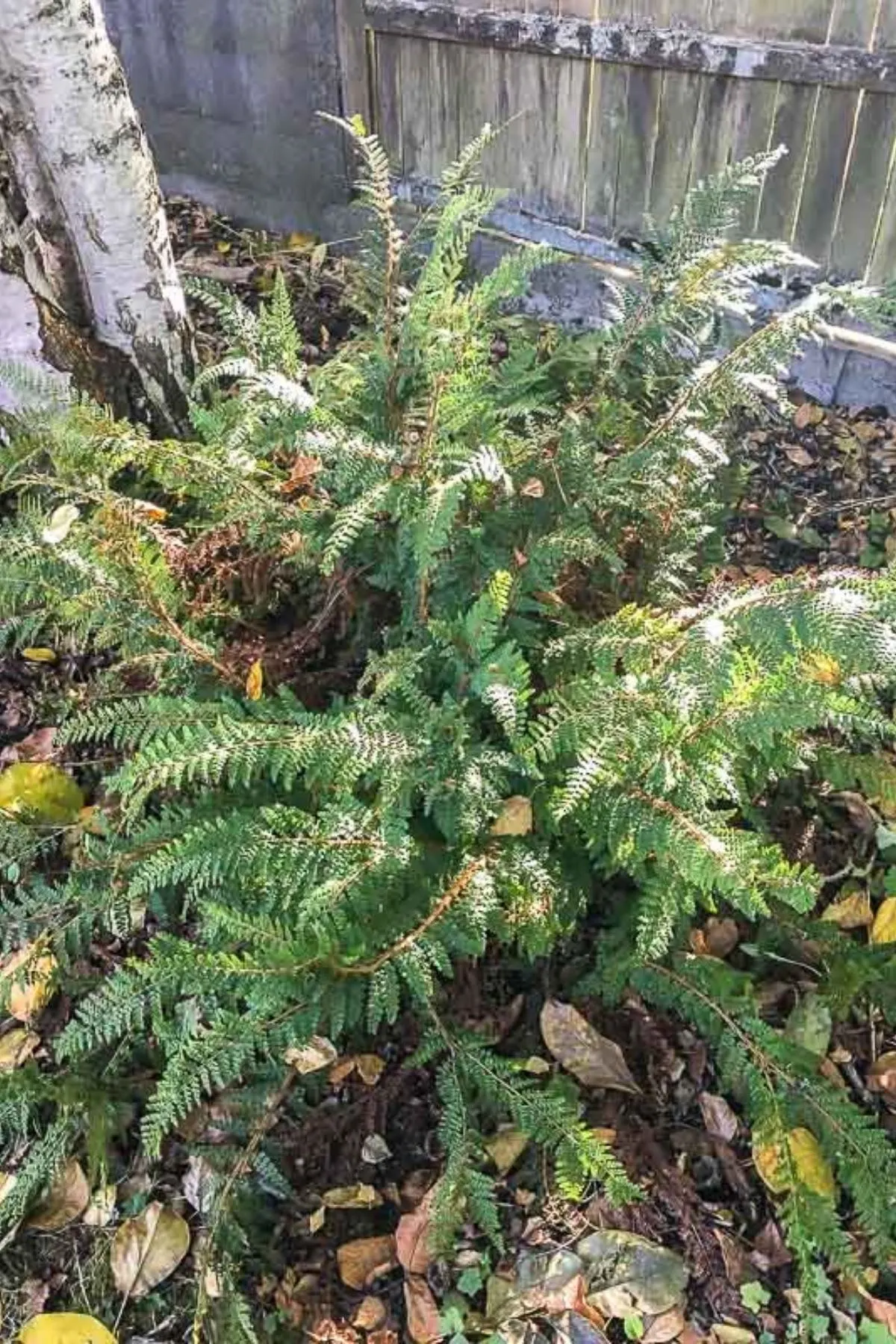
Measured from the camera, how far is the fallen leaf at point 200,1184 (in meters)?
1.67

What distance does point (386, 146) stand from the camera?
13.0 ft

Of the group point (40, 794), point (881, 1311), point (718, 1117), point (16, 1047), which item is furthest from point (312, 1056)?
point (881, 1311)

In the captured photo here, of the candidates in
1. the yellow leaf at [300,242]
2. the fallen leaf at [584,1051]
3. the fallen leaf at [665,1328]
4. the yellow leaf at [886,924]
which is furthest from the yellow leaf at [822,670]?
the yellow leaf at [300,242]

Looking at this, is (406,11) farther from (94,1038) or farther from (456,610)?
(94,1038)

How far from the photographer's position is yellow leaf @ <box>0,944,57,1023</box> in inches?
70.7

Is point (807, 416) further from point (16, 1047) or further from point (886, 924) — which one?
point (16, 1047)

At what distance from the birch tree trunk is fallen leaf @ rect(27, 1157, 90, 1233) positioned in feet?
5.41

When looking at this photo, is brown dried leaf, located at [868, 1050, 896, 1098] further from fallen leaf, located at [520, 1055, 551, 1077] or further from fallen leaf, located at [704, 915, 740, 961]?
fallen leaf, located at [520, 1055, 551, 1077]

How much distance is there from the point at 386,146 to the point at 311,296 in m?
0.76

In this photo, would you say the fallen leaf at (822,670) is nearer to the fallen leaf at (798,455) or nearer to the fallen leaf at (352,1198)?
the fallen leaf at (352,1198)

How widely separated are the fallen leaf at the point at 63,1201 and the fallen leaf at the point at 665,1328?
89 cm

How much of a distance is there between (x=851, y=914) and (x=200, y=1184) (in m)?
1.21

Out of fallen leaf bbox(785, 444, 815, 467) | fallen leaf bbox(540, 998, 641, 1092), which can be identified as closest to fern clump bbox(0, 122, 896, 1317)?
fallen leaf bbox(540, 998, 641, 1092)

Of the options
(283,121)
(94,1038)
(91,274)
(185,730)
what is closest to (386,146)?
(283,121)
